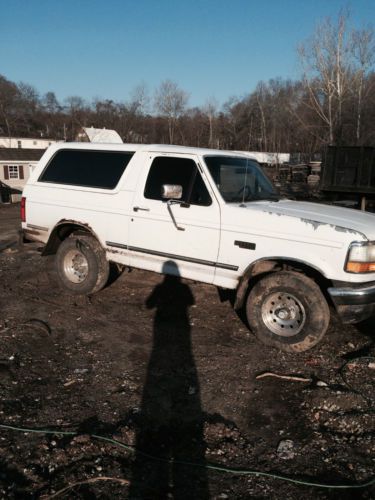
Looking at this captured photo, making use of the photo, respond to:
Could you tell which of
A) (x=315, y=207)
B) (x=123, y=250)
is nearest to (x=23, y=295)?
(x=123, y=250)

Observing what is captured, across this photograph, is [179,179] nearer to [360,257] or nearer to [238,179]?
[238,179]

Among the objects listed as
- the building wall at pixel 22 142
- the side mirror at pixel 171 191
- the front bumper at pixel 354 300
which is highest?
the building wall at pixel 22 142

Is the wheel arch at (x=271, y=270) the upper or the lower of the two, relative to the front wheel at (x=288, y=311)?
upper

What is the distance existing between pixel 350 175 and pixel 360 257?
9.96 metres

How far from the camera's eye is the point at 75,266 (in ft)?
21.2

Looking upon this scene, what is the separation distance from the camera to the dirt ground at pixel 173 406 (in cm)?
287

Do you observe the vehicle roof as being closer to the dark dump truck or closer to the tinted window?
the tinted window

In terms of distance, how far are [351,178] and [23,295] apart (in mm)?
10629

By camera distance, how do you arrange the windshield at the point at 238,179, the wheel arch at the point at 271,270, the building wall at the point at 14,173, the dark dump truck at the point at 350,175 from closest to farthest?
the wheel arch at the point at 271,270, the windshield at the point at 238,179, the dark dump truck at the point at 350,175, the building wall at the point at 14,173

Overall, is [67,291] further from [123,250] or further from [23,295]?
[123,250]

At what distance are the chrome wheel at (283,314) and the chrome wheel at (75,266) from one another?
9.41ft

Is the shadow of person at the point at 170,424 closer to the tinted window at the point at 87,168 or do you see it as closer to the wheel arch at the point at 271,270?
the wheel arch at the point at 271,270

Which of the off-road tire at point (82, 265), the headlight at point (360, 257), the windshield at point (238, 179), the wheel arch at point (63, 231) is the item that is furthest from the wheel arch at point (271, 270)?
the wheel arch at point (63, 231)

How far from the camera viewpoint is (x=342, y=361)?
4.64 meters
